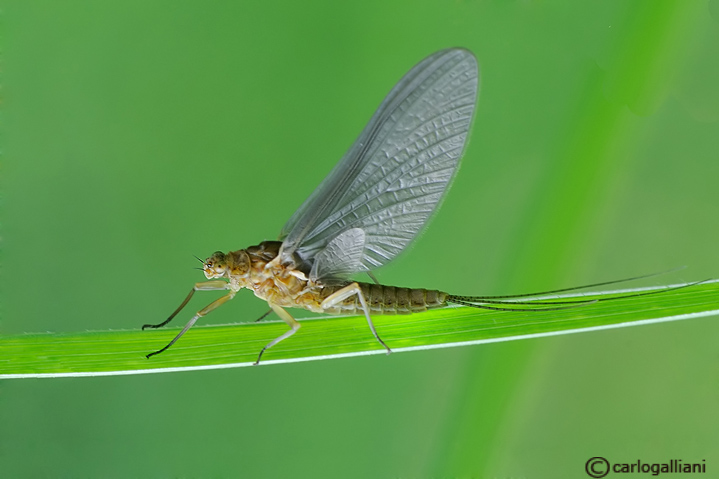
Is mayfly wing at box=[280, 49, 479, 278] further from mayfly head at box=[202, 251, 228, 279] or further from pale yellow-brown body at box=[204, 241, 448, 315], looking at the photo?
mayfly head at box=[202, 251, 228, 279]

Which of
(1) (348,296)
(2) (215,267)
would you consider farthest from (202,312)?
(1) (348,296)

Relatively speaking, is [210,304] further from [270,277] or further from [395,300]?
[395,300]

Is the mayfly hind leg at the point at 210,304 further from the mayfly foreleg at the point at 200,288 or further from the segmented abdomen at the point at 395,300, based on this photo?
the segmented abdomen at the point at 395,300

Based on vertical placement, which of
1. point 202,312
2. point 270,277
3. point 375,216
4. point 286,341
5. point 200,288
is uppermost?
point 375,216

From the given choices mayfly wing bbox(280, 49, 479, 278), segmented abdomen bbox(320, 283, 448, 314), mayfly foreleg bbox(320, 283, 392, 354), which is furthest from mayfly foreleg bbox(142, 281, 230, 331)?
segmented abdomen bbox(320, 283, 448, 314)

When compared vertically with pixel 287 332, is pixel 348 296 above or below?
above

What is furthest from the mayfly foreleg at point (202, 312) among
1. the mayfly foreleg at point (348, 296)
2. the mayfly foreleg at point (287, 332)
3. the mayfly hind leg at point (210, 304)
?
the mayfly foreleg at point (348, 296)
